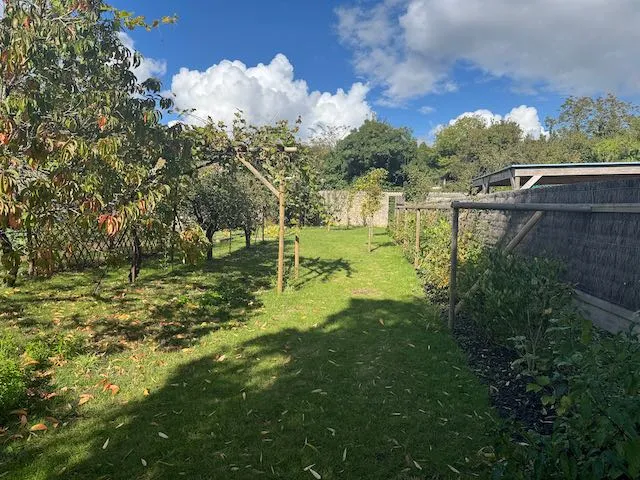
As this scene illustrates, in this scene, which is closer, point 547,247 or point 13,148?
point 13,148

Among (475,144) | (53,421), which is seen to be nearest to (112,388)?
(53,421)

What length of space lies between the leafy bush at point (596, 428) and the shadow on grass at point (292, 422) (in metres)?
0.61

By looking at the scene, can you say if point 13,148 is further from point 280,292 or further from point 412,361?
point 280,292

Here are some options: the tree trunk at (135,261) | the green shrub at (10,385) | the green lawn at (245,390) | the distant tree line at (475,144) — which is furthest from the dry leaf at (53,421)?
the distant tree line at (475,144)

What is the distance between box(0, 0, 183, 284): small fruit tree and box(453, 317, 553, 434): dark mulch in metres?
3.37

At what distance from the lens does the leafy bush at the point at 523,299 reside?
3.99 metres

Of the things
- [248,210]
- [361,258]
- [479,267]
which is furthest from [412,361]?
[248,210]

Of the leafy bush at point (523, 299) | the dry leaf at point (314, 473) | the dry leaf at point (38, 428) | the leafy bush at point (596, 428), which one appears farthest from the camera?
the leafy bush at point (523, 299)

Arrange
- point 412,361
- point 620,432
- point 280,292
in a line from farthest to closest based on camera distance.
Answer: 1. point 280,292
2. point 412,361
3. point 620,432

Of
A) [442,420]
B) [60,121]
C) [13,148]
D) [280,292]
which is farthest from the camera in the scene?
[280,292]

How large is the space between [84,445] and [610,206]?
13.9 feet

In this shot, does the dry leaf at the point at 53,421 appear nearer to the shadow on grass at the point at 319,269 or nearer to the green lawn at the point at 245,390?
the green lawn at the point at 245,390

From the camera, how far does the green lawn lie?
2.80m

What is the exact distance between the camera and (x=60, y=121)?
13.9 ft
